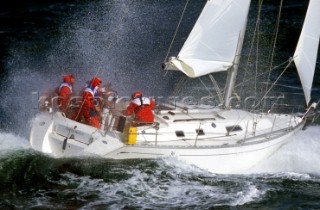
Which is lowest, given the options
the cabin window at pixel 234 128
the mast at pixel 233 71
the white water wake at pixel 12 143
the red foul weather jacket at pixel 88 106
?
the white water wake at pixel 12 143

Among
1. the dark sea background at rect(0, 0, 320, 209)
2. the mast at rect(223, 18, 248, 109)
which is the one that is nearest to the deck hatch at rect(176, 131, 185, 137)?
the dark sea background at rect(0, 0, 320, 209)

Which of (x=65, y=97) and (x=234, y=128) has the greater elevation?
(x=65, y=97)

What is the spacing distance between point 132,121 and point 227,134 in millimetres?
3154

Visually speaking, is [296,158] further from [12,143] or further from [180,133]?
[12,143]

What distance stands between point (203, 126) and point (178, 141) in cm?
102

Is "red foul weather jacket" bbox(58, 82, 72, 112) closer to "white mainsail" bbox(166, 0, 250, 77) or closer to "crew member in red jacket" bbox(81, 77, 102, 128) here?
"crew member in red jacket" bbox(81, 77, 102, 128)

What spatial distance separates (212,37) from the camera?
786 inches

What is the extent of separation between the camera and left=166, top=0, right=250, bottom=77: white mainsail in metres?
19.8

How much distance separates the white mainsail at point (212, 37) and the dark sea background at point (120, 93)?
3083 millimetres

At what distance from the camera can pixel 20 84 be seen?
88.1 ft

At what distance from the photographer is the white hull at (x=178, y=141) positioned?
18.9 m

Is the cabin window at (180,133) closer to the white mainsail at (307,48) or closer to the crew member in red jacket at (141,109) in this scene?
the crew member in red jacket at (141,109)

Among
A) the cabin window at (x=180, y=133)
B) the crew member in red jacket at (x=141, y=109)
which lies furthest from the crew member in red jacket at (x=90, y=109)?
the cabin window at (x=180, y=133)

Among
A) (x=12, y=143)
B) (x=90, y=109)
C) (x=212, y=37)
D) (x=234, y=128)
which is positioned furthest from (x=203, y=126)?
(x=12, y=143)
